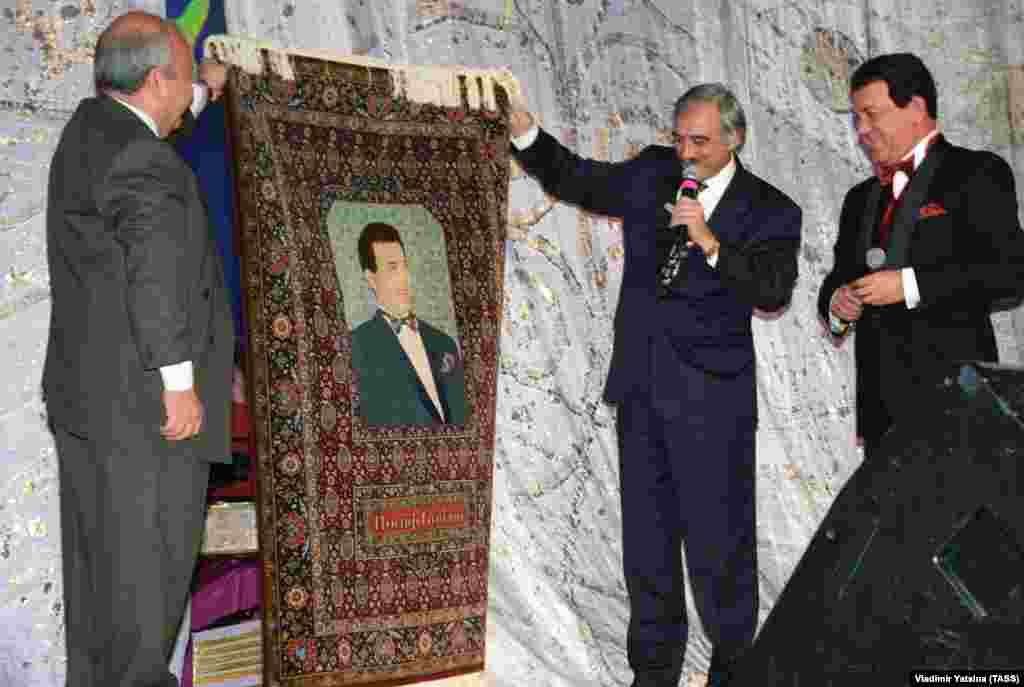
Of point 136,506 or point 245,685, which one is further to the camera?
point 245,685

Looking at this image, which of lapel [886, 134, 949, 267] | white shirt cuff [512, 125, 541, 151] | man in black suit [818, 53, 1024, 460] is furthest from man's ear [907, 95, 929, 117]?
white shirt cuff [512, 125, 541, 151]

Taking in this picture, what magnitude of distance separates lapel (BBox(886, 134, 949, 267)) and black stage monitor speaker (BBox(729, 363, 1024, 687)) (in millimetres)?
1696

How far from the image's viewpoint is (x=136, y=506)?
116 inches

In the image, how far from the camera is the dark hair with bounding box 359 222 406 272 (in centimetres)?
376

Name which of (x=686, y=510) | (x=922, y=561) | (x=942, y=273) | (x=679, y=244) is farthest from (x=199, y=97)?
(x=922, y=561)

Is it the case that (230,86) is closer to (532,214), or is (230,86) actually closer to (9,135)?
(9,135)

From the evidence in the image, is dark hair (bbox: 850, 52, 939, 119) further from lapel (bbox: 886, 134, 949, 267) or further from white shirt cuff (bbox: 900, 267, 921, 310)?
white shirt cuff (bbox: 900, 267, 921, 310)

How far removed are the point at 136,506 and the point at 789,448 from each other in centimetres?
297

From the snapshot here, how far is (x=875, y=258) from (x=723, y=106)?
2.13ft

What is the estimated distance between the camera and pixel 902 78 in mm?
3613

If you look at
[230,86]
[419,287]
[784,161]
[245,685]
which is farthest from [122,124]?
[784,161]

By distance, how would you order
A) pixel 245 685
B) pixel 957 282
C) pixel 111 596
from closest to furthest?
1. pixel 111 596
2. pixel 957 282
3. pixel 245 685

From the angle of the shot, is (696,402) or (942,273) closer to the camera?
(942,273)

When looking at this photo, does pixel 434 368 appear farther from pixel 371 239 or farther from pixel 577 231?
pixel 577 231
